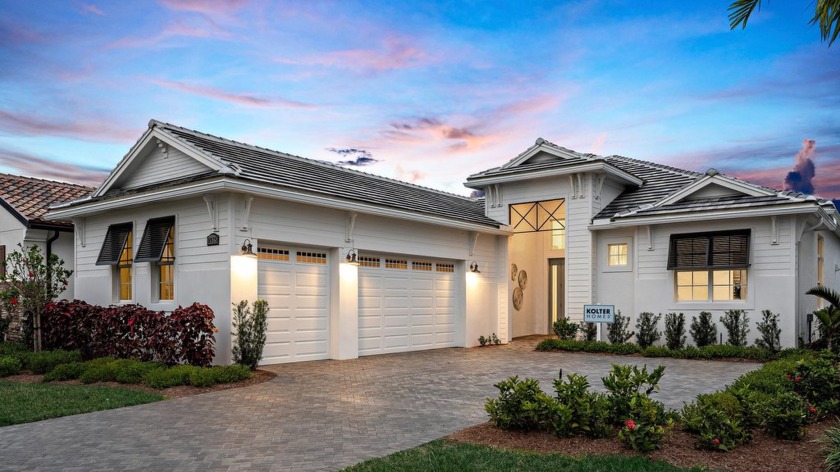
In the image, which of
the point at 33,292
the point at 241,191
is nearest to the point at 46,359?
the point at 33,292

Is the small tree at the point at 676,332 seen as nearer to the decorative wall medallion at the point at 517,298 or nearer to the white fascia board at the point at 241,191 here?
the decorative wall medallion at the point at 517,298

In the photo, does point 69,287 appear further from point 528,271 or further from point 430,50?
point 528,271

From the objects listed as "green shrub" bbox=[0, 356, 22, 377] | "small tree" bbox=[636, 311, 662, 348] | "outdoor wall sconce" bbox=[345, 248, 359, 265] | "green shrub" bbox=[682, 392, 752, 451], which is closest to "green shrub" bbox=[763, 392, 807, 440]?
"green shrub" bbox=[682, 392, 752, 451]

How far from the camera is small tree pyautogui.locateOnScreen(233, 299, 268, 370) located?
12.7 m

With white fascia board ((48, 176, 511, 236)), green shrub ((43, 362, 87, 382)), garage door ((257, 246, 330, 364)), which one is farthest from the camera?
garage door ((257, 246, 330, 364))

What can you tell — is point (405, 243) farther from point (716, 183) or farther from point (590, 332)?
point (716, 183)

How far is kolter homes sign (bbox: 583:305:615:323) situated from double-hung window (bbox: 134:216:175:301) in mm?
10283

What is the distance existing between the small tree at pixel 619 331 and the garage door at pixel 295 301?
28.5 ft

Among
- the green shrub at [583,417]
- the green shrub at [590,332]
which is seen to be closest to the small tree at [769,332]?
the green shrub at [590,332]

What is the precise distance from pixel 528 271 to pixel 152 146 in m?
13.7

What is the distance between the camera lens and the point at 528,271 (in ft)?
76.7

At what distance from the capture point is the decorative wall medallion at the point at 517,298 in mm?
22344

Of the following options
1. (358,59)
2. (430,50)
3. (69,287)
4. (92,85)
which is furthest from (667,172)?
(69,287)

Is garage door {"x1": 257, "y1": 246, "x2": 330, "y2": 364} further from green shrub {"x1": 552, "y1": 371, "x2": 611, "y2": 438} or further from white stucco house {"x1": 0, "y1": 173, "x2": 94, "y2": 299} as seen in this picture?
green shrub {"x1": 552, "y1": 371, "x2": 611, "y2": 438}
